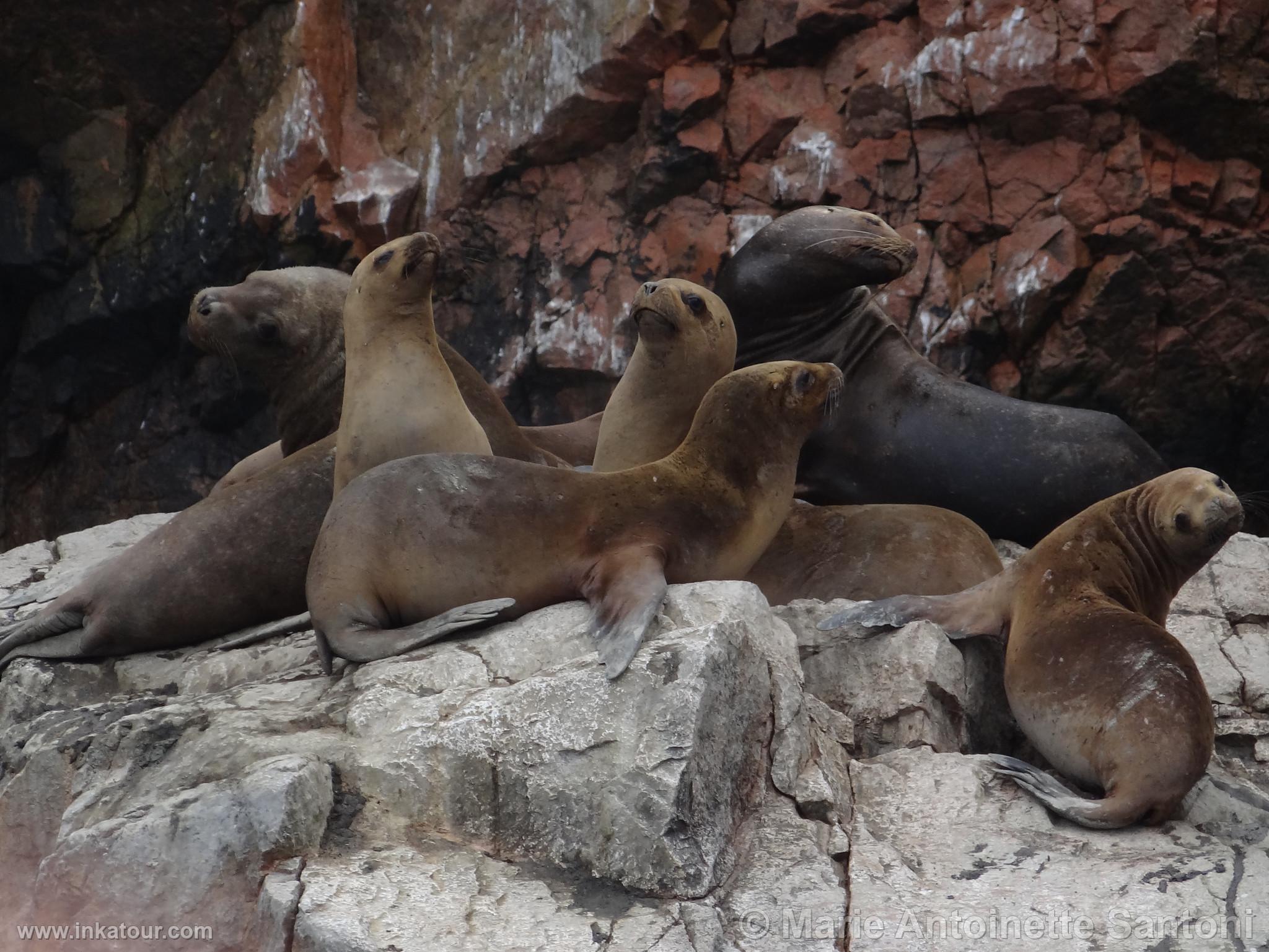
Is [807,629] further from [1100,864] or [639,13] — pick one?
[639,13]

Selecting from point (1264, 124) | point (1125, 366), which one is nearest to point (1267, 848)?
point (1125, 366)

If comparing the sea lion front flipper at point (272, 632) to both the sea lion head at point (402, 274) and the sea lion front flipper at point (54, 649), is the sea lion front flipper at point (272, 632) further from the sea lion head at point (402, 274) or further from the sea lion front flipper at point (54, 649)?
the sea lion head at point (402, 274)

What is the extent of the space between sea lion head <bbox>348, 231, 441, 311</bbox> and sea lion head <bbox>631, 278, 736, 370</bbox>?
765mm

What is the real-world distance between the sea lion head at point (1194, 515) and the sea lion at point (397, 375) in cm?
217

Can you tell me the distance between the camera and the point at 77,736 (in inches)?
157

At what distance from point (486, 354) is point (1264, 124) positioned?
4815 millimetres

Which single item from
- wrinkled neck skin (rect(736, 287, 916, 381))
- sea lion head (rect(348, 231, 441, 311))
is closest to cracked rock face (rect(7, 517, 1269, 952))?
sea lion head (rect(348, 231, 441, 311))

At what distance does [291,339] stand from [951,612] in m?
3.01

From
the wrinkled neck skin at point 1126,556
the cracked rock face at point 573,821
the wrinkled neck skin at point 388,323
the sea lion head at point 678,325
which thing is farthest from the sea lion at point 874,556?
the wrinkled neck skin at point 388,323

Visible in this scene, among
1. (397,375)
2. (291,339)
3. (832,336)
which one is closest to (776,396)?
(397,375)

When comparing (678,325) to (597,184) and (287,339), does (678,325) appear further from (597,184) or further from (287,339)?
(597,184)

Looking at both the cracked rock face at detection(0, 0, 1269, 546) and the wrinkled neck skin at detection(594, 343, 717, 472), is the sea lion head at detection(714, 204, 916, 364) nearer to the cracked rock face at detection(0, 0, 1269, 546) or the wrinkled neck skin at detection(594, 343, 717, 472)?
the wrinkled neck skin at detection(594, 343, 717, 472)

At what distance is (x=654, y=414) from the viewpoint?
5516 millimetres

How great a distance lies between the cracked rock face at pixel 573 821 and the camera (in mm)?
3277
